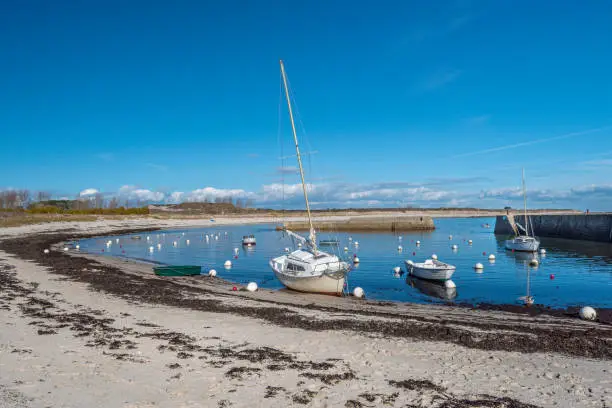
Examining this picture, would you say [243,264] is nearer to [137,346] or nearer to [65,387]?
[137,346]

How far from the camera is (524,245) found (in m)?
53.0

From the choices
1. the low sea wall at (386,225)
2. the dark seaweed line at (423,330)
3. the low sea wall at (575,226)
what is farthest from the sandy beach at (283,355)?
the low sea wall at (386,225)

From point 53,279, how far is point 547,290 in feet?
96.5

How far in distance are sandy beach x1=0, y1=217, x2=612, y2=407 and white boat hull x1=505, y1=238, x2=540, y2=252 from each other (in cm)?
3502

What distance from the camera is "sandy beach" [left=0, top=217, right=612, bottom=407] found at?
9.04 m

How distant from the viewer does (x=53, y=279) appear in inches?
993

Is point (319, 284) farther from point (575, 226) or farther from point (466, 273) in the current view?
point (575, 226)

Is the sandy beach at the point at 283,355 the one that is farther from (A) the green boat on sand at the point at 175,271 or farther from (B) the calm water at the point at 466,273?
(A) the green boat on sand at the point at 175,271

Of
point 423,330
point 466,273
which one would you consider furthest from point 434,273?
point 423,330

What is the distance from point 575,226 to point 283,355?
74.5 metres

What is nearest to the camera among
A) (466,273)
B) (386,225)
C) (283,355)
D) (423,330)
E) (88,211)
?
(283,355)

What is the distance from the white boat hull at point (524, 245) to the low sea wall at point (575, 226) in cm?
1943

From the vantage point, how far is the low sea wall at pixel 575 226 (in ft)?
213

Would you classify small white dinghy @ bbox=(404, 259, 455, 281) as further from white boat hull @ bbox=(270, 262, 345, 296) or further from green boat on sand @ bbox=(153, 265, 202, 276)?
green boat on sand @ bbox=(153, 265, 202, 276)
